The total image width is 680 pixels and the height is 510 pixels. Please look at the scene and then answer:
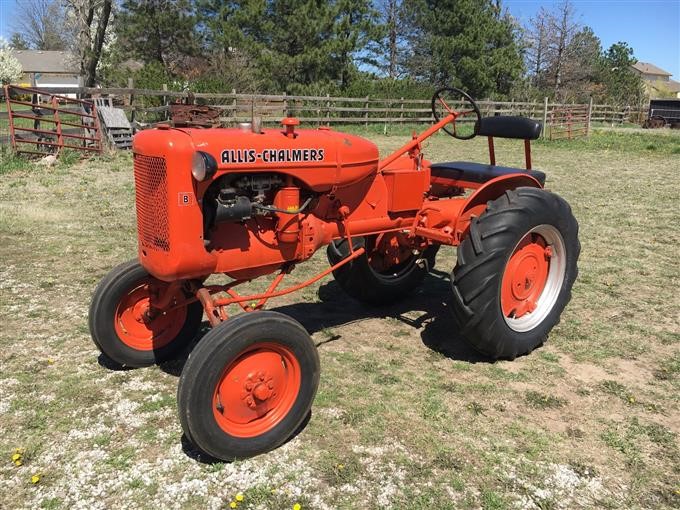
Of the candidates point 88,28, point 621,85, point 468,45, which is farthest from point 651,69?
point 88,28

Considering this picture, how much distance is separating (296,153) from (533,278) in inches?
77.7

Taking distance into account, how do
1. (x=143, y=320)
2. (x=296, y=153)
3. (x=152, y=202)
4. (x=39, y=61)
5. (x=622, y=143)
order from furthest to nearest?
1. (x=39, y=61)
2. (x=622, y=143)
3. (x=143, y=320)
4. (x=296, y=153)
5. (x=152, y=202)

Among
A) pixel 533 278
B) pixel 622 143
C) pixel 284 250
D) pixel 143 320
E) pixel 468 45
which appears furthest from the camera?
pixel 468 45

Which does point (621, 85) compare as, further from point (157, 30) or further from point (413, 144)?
point (413, 144)

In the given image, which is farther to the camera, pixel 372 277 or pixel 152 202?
pixel 372 277

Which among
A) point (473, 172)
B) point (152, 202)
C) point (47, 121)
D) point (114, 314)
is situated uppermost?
point (47, 121)

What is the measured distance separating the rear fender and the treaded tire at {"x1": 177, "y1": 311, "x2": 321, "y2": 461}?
5.32ft

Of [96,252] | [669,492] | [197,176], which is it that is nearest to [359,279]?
[197,176]

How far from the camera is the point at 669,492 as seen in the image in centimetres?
257

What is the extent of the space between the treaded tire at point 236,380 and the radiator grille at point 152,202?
623mm

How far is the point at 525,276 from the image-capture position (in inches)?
155

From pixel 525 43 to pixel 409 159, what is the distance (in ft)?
131

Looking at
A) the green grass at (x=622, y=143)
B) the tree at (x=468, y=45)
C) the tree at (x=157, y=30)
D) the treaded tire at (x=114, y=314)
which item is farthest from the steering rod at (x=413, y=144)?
the tree at (x=468, y=45)

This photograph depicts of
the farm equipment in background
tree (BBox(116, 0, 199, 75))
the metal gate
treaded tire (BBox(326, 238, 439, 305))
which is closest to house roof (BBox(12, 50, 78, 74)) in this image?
tree (BBox(116, 0, 199, 75))
